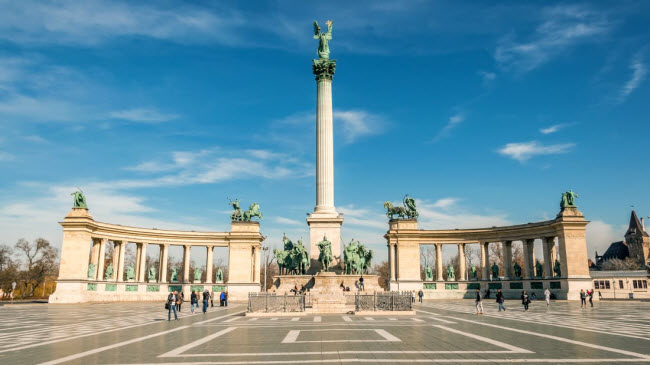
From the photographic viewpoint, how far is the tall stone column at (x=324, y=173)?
50.1 metres

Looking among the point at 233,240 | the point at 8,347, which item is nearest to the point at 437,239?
the point at 233,240

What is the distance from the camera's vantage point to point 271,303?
31.9 m

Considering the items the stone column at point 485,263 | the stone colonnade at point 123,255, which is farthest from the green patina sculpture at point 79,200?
the stone column at point 485,263

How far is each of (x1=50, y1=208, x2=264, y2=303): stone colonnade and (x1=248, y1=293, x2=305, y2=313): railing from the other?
35.9 meters

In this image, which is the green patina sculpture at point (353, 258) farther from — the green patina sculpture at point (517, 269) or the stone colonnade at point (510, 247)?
the green patina sculpture at point (517, 269)

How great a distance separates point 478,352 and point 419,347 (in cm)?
189

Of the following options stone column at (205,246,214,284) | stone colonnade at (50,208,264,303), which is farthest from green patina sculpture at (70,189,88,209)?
stone column at (205,246,214,284)

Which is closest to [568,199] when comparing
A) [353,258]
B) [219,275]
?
[353,258]

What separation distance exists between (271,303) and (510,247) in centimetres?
4711

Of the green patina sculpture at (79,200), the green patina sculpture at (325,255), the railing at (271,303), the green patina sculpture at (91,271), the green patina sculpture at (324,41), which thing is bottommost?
the railing at (271,303)

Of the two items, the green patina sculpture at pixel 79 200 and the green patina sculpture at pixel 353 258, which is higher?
the green patina sculpture at pixel 79 200

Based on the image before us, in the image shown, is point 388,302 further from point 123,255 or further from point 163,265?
point 123,255

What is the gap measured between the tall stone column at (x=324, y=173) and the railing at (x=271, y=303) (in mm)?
17131

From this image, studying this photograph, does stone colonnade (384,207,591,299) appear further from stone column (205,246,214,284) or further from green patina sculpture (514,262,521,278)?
stone column (205,246,214,284)
